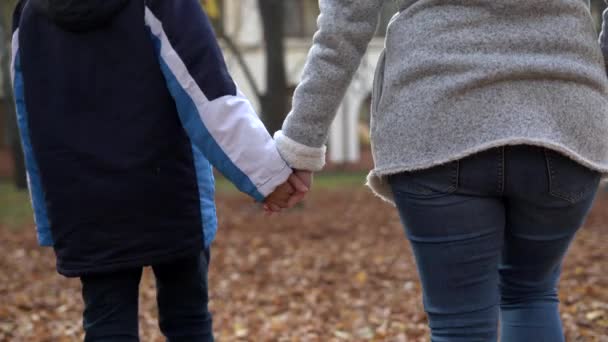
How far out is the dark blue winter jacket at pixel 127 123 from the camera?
2.28 meters

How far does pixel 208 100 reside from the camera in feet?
7.59

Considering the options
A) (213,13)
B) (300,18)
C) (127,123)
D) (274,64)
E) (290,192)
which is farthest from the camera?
(300,18)

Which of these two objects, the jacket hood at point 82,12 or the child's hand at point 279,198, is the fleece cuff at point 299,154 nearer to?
the child's hand at point 279,198

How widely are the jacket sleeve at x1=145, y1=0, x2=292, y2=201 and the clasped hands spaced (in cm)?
4

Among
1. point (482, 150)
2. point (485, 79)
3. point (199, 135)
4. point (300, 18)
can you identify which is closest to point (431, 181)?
point (482, 150)

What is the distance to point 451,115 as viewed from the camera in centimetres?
185

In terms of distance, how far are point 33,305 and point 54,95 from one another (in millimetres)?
3478

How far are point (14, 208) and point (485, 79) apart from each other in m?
13.0

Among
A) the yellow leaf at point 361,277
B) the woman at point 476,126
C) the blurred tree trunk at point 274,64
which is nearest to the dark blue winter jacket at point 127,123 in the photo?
the woman at point 476,126

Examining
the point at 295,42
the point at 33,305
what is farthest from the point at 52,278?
the point at 295,42

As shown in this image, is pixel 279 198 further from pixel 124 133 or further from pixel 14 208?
pixel 14 208

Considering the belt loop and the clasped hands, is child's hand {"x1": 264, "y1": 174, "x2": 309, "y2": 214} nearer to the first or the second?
the clasped hands

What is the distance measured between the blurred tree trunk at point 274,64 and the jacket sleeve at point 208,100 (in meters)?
8.99

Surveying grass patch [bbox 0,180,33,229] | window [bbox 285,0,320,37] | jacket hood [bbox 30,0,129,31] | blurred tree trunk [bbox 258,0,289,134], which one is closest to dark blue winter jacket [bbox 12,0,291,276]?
jacket hood [bbox 30,0,129,31]
